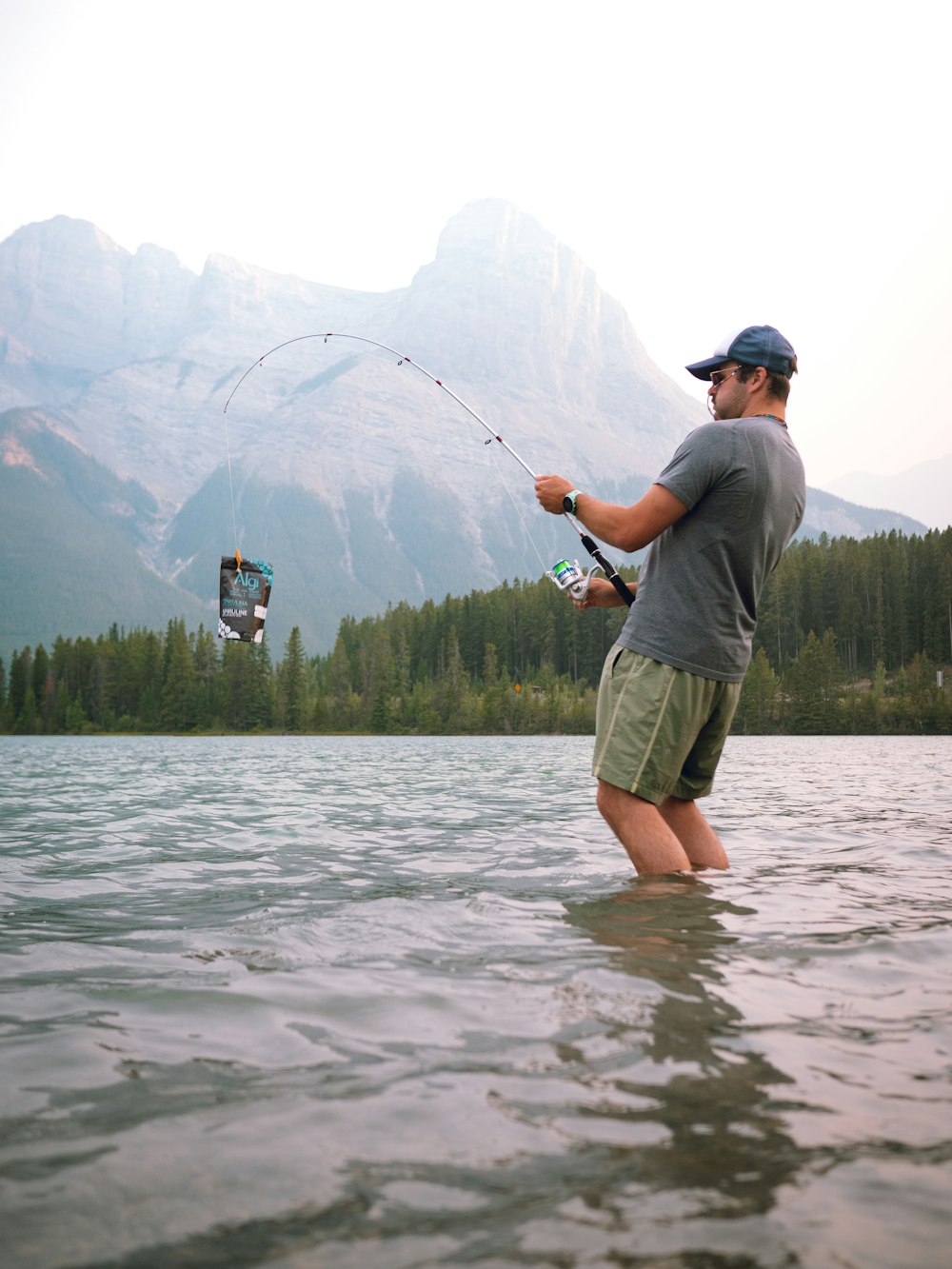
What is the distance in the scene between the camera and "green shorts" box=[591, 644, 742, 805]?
5.83m

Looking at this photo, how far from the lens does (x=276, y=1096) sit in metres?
2.78

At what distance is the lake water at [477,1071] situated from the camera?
2055 mm

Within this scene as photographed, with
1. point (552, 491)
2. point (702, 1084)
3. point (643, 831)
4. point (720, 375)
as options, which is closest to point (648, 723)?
point (643, 831)

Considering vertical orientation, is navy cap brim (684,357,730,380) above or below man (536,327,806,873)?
above

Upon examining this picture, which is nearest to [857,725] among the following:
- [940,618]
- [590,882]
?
[940,618]

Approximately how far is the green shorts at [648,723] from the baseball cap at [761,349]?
5.98ft

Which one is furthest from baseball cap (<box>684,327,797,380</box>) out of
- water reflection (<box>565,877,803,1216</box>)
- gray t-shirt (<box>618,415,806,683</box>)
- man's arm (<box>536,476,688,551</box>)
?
water reflection (<box>565,877,803,1216</box>)

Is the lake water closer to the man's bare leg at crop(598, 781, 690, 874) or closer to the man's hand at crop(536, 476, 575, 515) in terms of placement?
the man's bare leg at crop(598, 781, 690, 874)

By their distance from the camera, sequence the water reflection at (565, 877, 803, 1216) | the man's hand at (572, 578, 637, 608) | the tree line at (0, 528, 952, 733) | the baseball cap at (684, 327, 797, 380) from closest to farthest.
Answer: the water reflection at (565, 877, 803, 1216) < the baseball cap at (684, 327, 797, 380) < the man's hand at (572, 578, 637, 608) < the tree line at (0, 528, 952, 733)

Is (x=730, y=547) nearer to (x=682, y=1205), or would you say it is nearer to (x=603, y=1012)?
(x=603, y=1012)

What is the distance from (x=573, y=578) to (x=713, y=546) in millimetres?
1331

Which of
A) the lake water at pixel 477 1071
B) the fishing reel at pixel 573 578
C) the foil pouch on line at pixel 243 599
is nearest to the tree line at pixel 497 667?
the foil pouch on line at pixel 243 599

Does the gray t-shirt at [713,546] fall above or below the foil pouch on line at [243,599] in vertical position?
below

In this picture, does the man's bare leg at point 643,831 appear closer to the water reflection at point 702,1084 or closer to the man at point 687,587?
the man at point 687,587
